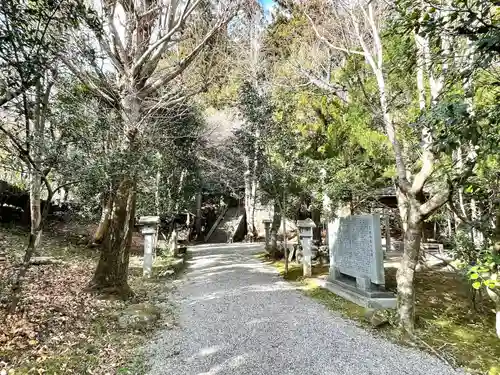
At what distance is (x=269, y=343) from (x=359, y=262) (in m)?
2.72

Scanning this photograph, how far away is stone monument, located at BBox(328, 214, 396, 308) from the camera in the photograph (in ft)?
17.6

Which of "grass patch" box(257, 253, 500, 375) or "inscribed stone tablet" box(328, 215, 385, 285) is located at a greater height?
"inscribed stone tablet" box(328, 215, 385, 285)

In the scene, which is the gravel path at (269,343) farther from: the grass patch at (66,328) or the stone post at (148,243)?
the stone post at (148,243)

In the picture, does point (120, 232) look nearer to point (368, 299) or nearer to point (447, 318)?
point (368, 299)

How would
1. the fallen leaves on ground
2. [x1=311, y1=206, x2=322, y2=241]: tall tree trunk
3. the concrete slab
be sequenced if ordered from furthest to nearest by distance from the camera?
[x1=311, y1=206, x2=322, y2=241]: tall tree trunk
the concrete slab
the fallen leaves on ground

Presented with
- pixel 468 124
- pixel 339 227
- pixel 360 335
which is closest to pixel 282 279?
pixel 339 227

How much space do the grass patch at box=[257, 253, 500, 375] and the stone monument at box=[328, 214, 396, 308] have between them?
246 mm

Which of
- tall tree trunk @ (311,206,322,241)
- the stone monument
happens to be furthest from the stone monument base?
tall tree trunk @ (311,206,322,241)

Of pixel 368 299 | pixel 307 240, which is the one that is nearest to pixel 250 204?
pixel 307 240

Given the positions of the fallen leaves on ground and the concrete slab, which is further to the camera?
the concrete slab

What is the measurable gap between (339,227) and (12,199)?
9886 mm

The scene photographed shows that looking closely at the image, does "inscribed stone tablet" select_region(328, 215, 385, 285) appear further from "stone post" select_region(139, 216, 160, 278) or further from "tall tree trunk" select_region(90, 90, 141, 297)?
"stone post" select_region(139, 216, 160, 278)

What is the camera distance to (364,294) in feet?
18.0

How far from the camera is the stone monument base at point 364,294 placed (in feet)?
16.9
